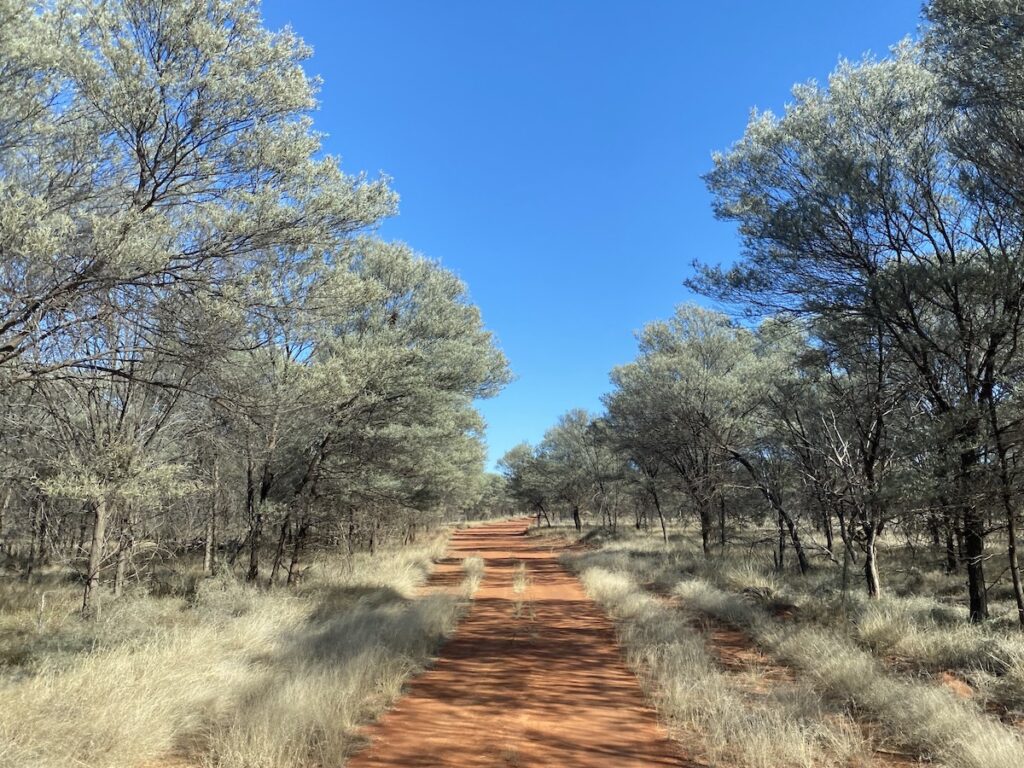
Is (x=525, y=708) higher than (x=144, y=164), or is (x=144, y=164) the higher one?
(x=144, y=164)

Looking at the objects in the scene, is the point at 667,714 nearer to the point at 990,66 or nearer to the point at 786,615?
the point at 786,615

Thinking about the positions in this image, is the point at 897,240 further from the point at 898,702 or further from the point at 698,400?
the point at 698,400

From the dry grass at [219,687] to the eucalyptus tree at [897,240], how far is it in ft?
25.7

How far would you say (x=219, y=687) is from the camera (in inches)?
244

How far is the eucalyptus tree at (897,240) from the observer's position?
834 centimetres

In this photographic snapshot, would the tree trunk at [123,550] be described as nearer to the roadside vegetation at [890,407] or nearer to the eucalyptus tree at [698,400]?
the roadside vegetation at [890,407]

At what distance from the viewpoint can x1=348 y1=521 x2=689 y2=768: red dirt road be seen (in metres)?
5.14

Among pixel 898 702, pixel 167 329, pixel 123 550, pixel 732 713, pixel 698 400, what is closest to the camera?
pixel 732 713

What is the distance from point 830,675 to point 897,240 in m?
6.88

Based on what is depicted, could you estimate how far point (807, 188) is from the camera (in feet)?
33.7

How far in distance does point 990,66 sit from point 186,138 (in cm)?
911

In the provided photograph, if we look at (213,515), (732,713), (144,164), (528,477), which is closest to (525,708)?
(732,713)

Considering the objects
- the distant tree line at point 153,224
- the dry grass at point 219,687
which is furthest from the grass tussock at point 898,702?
the distant tree line at point 153,224

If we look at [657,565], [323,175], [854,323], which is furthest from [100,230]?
[657,565]
